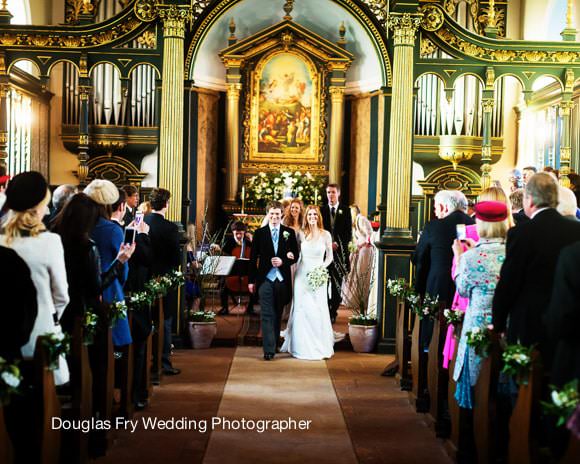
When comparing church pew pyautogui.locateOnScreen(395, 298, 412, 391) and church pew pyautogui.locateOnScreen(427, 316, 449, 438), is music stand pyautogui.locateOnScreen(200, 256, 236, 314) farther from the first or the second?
church pew pyautogui.locateOnScreen(427, 316, 449, 438)

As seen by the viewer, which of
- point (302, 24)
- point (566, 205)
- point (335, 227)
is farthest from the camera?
point (302, 24)

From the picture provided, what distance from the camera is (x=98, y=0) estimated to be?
16953 mm

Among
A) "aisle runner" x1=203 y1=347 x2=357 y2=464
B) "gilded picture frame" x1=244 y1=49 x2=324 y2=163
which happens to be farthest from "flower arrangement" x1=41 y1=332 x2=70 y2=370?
"gilded picture frame" x1=244 y1=49 x2=324 y2=163

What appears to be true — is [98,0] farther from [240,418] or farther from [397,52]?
[240,418]

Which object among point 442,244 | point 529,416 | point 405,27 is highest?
point 405,27

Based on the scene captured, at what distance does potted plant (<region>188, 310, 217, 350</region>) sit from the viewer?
420 inches

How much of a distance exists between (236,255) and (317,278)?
12.7 feet

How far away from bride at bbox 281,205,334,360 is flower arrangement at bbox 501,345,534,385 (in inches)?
228

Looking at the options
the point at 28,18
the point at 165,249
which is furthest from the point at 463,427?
the point at 28,18

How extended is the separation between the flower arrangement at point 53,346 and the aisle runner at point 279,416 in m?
1.84

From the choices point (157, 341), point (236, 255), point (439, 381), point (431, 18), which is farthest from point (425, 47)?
point (439, 381)

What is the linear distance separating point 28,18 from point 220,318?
6725 mm

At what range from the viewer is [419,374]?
7.73m

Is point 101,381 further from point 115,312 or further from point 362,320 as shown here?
point 362,320
